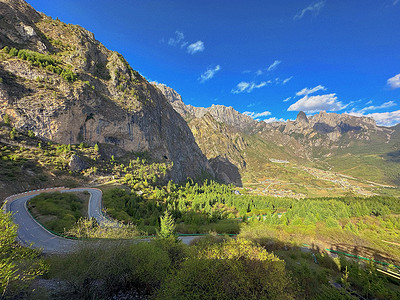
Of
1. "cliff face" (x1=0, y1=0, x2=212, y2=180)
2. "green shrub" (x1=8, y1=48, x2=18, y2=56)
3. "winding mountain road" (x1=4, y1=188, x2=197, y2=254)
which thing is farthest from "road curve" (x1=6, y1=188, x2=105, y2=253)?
"green shrub" (x1=8, y1=48, x2=18, y2=56)

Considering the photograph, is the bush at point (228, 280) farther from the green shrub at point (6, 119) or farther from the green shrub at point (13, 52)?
the green shrub at point (13, 52)

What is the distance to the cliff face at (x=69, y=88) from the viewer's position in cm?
8269

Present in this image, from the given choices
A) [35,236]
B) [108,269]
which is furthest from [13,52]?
[108,269]

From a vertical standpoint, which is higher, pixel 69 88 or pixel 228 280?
pixel 69 88

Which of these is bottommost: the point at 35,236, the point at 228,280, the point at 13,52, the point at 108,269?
the point at 35,236

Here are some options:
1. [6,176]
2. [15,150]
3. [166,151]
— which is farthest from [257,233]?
[166,151]

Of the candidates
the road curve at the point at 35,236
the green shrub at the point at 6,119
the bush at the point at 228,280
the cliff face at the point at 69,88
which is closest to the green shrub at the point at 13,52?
the cliff face at the point at 69,88

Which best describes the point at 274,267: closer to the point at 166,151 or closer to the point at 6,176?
the point at 6,176

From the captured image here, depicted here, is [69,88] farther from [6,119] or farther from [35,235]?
[35,235]

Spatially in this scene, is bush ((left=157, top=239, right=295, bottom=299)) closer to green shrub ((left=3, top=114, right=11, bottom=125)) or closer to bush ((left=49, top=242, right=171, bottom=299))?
bush ((left=49, top=242, right=171, bottom=299))

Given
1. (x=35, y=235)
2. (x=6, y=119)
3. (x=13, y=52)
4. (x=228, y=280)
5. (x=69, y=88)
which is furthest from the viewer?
(x=69, y=88)

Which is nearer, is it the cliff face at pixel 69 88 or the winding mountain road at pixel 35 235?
the winding mountain road at pixel 35 235

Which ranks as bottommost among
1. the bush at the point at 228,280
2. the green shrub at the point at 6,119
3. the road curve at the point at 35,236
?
the road curve at the point at 35,236

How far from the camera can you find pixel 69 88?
319 ft
